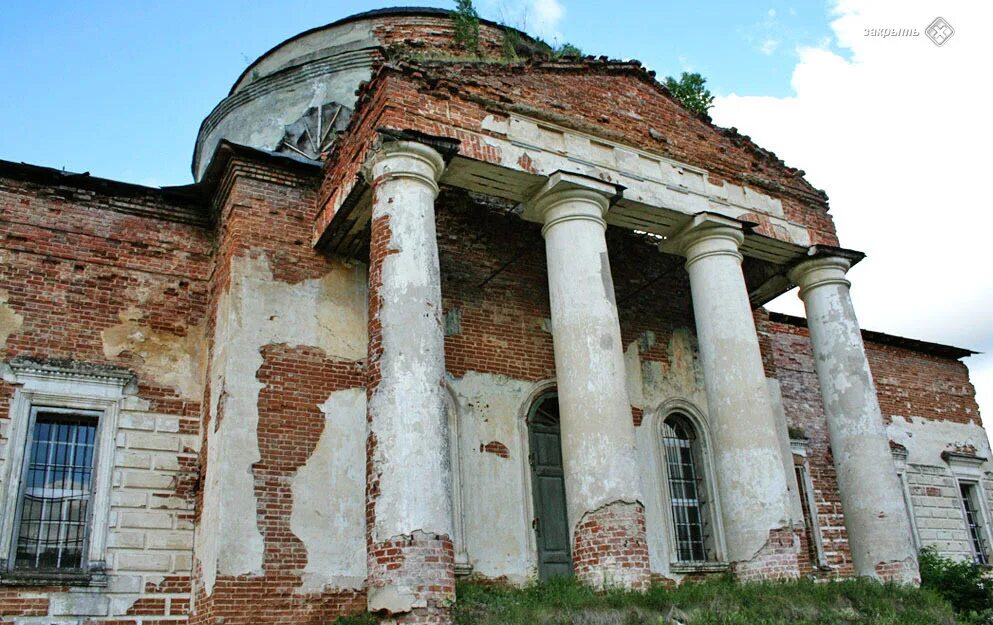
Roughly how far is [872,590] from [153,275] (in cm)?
904

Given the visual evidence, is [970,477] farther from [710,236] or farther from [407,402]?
[407,402]

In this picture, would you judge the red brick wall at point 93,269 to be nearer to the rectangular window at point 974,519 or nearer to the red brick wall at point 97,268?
the red brick wall at point 97,268

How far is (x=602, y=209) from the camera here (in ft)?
33.8

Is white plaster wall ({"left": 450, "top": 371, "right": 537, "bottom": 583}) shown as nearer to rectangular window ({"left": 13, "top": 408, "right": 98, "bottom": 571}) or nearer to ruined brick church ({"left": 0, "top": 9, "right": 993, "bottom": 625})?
ruined brick church ({"left": 0, "top": 9, "right": 993, "bottom": 625})

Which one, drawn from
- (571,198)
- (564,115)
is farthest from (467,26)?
(571,198)

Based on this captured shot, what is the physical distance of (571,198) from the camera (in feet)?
33.1

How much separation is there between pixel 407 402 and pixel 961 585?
828 centimetres

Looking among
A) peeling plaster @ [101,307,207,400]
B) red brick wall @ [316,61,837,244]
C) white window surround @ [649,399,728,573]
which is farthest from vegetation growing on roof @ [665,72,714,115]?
peeling plaster @ [101,307,207,400]

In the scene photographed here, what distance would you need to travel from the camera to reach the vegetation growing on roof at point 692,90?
1356 cm

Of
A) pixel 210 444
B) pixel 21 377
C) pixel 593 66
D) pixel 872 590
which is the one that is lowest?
pixel 872 590

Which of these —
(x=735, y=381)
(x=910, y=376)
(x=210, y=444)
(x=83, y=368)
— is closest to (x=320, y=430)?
(x=210, y=444)

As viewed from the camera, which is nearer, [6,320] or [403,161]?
[403,161]

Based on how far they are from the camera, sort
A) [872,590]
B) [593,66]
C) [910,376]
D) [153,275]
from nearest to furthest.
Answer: [872,590]
[153,275]
[593,66]
[910,376]

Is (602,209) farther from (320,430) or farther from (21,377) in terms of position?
(21,377)
